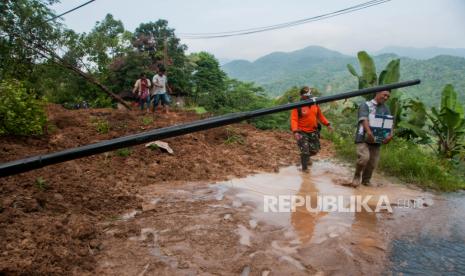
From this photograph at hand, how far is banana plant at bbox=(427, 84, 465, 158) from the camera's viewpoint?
374 inches

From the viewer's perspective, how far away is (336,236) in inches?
169

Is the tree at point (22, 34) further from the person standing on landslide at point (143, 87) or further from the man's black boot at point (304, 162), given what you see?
the man's black boot at point (304, 162)

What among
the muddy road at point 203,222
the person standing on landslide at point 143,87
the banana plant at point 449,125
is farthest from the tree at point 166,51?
the banana plant at point 449,125

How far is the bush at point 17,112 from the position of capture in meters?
7.22

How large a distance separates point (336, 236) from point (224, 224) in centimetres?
132

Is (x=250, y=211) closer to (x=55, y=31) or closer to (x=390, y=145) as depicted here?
(x=390, y=145)

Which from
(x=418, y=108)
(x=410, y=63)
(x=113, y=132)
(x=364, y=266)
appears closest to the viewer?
(x=364, y=266)

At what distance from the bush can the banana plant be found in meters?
9.62

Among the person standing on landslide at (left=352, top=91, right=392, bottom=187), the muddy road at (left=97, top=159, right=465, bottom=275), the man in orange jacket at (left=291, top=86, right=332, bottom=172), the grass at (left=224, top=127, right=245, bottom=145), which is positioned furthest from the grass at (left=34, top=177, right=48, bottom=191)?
the grass at (left=224, top=127, right=245, bottom=145)

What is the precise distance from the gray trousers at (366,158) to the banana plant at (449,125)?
3.93 m

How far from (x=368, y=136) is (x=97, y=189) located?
14.7ft

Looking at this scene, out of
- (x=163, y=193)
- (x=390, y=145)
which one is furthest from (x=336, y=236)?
(x=390, y=145)

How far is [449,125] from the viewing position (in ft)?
31.8

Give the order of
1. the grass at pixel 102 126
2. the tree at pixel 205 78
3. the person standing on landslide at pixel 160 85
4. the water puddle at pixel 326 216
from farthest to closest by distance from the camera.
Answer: the tree at pixel 205 78, the person standing on landslide at pixel 160 85, the grass at pixel 102 126, the water puddle at pixel 326 216
